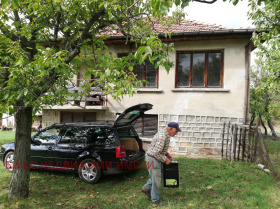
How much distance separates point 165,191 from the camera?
16.7 ft

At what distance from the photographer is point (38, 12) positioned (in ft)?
15.1

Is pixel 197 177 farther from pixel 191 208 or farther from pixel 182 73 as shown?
pixel 182 73

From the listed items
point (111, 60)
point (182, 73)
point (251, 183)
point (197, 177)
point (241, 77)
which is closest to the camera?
point (111, 60)

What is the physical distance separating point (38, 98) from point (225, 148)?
7.36 meters

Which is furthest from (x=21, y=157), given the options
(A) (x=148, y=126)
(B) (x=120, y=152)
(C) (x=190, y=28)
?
(C) (x=190, y=28)

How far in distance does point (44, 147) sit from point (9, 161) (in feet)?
4.73

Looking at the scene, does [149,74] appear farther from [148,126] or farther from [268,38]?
[268,38]

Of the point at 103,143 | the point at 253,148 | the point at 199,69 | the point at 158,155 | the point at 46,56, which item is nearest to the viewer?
the point at 46,56

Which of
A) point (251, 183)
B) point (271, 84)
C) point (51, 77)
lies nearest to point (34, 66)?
point (51, 77)

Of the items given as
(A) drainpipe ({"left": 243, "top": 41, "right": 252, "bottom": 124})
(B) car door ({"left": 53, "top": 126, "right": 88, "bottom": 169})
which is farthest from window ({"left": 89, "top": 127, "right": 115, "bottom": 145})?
(A) drainpipe ({"left": 243, "top": 41, "right": 252, "bottom": 124})

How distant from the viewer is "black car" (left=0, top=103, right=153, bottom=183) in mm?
5508

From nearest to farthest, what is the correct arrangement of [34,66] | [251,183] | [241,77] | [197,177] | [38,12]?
[34,66] → [38,12] → [251,183] → [197,177] → [241,77]

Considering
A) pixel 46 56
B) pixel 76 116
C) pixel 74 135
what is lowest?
pixel 74 135

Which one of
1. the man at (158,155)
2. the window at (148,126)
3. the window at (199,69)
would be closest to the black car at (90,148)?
→ the man at (158,155)
